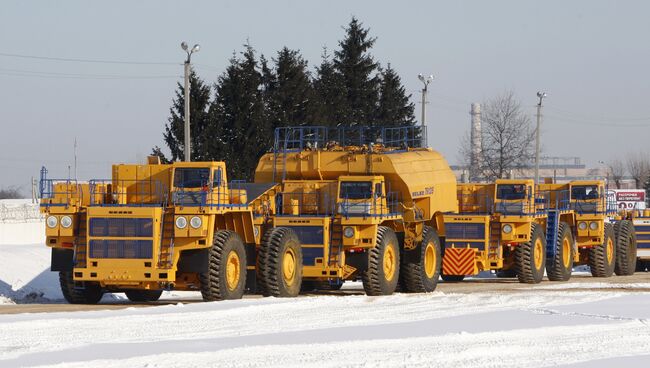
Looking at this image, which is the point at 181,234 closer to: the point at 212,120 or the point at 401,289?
the point at 401,289

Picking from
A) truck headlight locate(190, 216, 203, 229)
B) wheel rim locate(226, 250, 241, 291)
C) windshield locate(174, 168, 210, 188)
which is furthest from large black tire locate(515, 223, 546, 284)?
truck headlight locate(190, 216, 203, 229)

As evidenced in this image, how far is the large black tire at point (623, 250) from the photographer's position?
148 feet

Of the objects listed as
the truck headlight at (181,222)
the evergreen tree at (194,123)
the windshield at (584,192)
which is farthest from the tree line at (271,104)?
the truck headlight at (181,222)

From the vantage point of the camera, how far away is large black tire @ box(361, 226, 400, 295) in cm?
2908

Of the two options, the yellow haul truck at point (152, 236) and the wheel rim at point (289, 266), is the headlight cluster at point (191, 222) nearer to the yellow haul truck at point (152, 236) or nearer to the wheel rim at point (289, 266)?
the yellow haul truck at point (152, 236)

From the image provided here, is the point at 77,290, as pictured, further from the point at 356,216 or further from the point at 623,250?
the point at 623,250

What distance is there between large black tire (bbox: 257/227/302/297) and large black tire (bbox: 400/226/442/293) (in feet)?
14.0

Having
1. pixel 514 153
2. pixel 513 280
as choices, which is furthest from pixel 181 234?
pixel 514 153

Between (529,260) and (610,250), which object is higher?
(610,250)

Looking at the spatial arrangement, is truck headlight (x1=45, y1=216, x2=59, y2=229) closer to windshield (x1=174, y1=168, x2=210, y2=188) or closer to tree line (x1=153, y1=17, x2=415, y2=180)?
windshield (x1=174, y1=168, x2=210, y2=188)

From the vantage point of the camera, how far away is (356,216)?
2897cm

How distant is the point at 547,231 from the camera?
39469mm

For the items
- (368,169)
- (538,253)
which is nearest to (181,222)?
(368,169)

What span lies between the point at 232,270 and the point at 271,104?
31.3 metres
